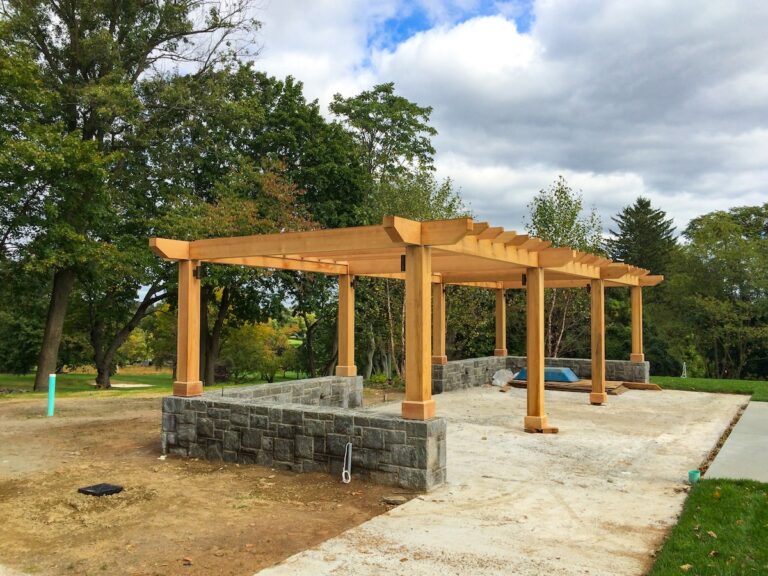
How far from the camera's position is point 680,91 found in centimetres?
1226

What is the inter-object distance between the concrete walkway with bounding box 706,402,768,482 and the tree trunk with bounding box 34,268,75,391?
16.6m

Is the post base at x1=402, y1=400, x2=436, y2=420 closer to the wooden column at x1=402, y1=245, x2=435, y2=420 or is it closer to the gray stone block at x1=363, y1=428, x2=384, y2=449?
the wooden column at x1=402, y1=245, x2=435, y2=420

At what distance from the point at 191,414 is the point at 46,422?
4312 millimetres

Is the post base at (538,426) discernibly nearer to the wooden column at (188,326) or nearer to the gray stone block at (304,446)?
the gray stone block at (304,446)

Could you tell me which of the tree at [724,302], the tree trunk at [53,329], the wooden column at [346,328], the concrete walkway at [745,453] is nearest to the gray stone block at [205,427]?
the wooden column at [346,328]

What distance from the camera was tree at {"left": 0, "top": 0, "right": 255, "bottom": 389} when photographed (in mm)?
15250

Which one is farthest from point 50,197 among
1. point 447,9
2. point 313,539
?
point 313,539

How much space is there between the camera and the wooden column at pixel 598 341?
11.6 m

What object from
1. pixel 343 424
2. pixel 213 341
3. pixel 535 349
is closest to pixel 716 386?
pixel 535 349

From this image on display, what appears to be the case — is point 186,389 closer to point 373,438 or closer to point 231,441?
point 231,441

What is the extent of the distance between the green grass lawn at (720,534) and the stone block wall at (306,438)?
2349 millimetres

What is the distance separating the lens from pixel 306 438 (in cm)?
666

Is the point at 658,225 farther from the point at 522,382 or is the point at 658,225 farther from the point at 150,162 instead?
the point at 150,162

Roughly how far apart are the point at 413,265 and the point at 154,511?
344 centimetres
